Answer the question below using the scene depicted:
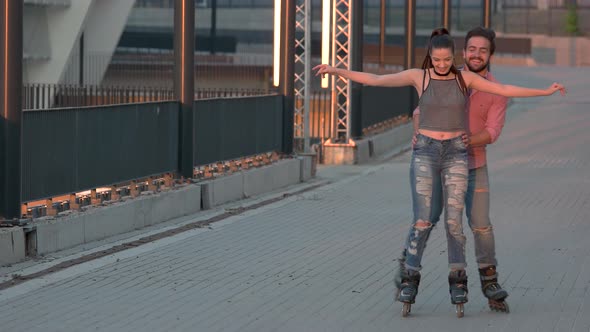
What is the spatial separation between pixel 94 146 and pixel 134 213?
0.77 meters

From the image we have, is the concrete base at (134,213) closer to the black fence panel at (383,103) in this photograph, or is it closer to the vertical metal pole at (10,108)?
the vertical metal pole at (10,108)

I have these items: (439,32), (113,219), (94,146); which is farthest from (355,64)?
(439,32)

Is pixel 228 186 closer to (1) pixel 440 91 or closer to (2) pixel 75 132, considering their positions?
(2) pixel 75 132

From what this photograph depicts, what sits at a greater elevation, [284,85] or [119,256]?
[284,85]

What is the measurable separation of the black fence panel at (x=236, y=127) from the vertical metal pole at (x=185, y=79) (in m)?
0.48

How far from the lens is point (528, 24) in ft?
315

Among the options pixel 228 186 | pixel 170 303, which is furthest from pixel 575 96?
pixel 170 303

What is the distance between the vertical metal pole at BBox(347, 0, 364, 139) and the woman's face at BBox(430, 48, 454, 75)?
15.1 metres

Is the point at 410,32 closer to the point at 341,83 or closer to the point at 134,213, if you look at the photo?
the point at 341,83

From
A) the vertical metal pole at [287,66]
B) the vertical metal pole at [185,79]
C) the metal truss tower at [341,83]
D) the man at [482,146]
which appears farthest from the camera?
the metal truss tower at [341,83]

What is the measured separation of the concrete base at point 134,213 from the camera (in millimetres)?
11016

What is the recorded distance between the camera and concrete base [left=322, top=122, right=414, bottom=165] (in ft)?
77.4

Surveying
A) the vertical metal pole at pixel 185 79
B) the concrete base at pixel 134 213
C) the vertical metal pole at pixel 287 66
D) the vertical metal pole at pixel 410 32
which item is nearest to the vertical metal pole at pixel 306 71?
the vertical metal pole at pixel 287 66

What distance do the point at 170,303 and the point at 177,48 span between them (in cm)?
694
